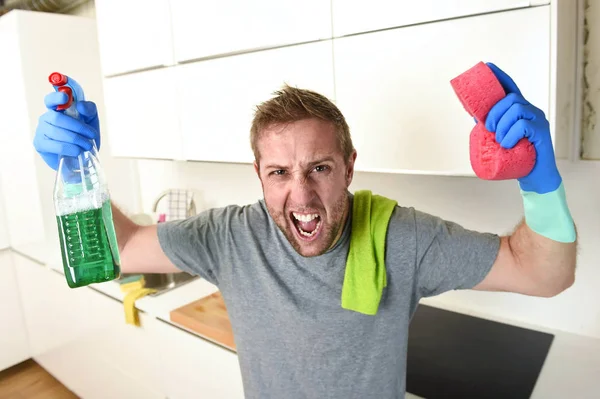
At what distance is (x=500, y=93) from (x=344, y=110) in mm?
578

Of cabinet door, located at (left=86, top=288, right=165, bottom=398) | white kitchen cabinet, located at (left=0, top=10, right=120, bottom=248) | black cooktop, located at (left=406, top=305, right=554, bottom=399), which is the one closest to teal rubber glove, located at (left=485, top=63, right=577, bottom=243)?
black cooktop, located at (left=406, top=305, right=554, bottom=399)

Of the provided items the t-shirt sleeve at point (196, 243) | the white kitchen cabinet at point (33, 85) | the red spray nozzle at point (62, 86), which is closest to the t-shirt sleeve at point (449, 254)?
the t-shirt sleeve at point (196, 243)

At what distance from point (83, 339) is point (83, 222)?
176 centimetres

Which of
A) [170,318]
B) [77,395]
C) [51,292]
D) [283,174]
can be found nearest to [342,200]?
[283,174]

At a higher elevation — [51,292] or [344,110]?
[344,110]

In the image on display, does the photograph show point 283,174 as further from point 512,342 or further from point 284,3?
point 512,342

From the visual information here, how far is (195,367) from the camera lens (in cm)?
173

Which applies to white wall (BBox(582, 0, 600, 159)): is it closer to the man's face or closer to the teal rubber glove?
the teal rubber glove

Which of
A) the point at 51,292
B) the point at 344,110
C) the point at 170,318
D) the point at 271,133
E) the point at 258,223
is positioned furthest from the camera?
the point at 51,292

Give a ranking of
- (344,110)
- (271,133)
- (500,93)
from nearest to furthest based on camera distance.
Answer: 1. (500,93)
2. (271,133)
3. (344,110)

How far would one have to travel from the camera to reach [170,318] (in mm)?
1769

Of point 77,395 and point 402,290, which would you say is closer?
point 402,290

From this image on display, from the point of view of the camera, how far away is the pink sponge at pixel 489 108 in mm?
838

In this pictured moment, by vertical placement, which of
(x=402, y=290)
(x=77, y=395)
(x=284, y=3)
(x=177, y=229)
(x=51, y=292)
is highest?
(x=284, y=3)
